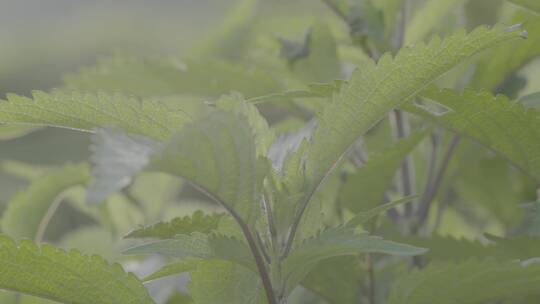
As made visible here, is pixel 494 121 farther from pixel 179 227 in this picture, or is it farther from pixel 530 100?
pixel 179 227

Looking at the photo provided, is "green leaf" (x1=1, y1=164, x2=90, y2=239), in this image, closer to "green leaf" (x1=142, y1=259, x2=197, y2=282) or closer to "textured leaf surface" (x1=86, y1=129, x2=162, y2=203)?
"green leaf" (x1=142, y1=259, x2=197, y2=282)

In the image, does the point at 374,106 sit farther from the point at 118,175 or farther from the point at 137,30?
the point at 137,30

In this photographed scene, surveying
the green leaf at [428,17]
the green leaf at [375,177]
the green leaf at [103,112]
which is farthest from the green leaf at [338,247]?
the green leaf at [428,17]

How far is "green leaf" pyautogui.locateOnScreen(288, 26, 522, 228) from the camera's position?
21.4 inches

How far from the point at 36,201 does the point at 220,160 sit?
0.51 meters

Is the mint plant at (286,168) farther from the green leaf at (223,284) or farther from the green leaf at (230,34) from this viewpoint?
the green leaf at (230,34)

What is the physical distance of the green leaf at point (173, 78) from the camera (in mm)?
879

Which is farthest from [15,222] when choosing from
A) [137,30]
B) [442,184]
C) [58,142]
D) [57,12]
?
[57,12]

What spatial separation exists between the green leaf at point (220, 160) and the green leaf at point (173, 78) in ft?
1.15

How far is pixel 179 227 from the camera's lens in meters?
0.62

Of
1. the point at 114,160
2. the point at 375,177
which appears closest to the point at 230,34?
the point at 375,177

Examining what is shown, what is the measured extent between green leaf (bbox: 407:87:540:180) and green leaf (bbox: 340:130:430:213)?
9 cm

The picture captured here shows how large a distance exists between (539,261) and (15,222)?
60 centimetres

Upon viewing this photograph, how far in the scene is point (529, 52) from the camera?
829mm
